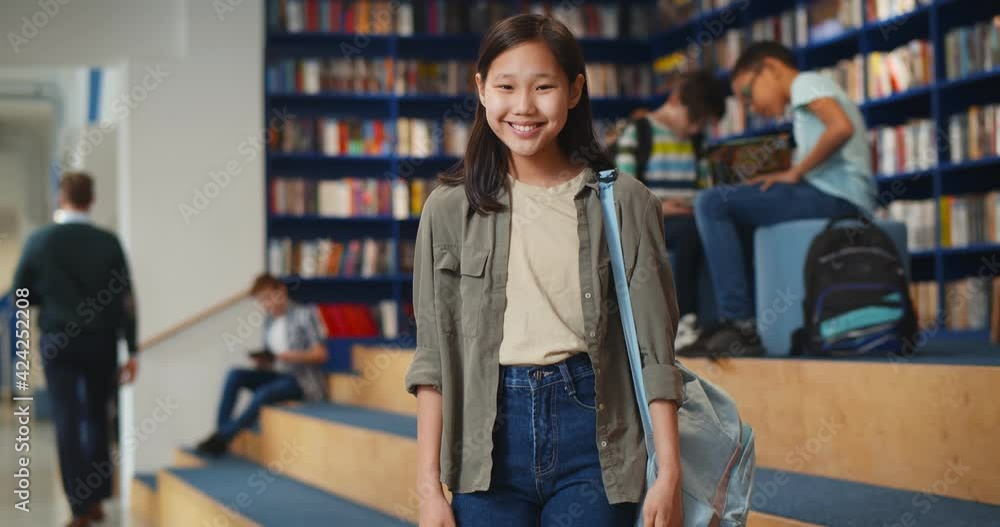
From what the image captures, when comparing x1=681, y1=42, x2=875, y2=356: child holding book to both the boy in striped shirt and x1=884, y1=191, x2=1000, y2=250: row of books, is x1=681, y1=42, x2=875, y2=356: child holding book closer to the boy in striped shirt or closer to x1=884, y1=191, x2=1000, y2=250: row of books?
the boy in striped shirt

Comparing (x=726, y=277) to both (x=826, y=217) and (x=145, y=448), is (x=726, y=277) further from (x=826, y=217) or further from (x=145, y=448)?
(x=145, y=448)

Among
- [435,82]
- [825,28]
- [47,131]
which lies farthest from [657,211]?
[47,131]

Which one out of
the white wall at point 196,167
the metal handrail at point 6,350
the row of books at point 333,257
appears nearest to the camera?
the white wall at point 196,167

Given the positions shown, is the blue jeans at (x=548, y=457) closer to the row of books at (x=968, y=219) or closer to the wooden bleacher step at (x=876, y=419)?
the wooden bleacher step at (x=876, y=419)

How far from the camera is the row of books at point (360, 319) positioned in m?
7.12

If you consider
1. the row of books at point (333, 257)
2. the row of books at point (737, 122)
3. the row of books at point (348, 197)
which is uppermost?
the row of books at point (737, 122)

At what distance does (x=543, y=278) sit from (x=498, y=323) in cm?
8

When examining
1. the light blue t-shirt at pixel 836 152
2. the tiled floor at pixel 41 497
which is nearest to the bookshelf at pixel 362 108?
the tiled floor at pixel 41 497

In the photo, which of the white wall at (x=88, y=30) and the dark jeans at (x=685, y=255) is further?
the white wall at (x=88, y=30)

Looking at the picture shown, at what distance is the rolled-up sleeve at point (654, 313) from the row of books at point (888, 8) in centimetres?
458

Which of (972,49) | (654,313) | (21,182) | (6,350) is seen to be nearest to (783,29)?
(972,49)

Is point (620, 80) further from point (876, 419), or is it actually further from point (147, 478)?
point (876, 419)

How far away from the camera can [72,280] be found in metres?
4.64

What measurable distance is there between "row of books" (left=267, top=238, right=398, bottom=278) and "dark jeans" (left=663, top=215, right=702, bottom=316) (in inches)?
144
